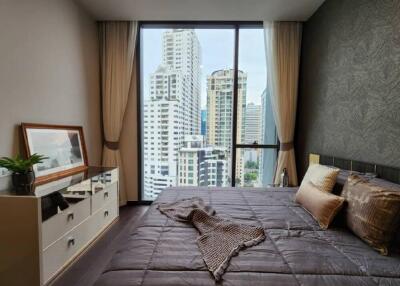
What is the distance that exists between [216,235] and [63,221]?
1322 millimetres

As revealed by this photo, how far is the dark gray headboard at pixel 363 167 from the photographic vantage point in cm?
163

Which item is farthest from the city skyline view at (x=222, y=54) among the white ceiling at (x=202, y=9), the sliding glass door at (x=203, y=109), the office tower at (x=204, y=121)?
the office tower at (x=204, y=121)

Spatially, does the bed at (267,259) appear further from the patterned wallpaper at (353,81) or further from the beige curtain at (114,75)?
the beige curtain at (114,75)

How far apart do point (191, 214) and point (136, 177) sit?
2.24m

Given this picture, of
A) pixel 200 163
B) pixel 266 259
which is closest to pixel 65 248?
pixel 266 259

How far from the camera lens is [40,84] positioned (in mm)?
2234

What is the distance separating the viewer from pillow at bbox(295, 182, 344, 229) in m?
1.50

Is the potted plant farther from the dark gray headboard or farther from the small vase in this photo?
the dark gray headboard

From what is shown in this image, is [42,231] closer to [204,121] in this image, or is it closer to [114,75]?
[114,75]

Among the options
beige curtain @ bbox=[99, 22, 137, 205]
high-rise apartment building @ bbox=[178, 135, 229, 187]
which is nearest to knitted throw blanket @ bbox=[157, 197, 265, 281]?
high-rise apartment building @ bbox=[178, 135, 229, 187]

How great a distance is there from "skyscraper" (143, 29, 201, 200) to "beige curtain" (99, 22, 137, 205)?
0.38 m

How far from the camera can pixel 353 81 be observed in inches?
85.7

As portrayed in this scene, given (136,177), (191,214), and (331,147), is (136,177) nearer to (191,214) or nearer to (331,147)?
(191,214)

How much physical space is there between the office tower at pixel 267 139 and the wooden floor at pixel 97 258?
198cm
